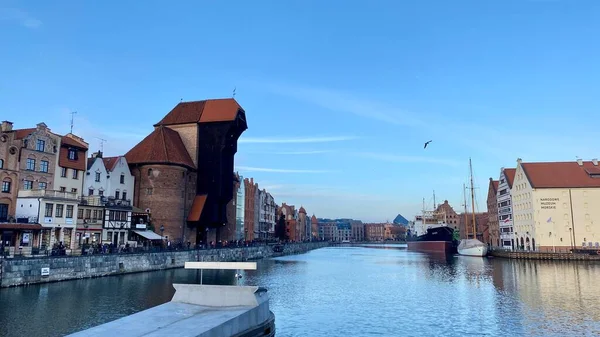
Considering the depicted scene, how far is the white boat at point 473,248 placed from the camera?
320 feet

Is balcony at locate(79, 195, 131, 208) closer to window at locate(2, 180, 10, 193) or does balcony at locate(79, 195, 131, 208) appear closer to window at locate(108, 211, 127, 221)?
window at locate(108, 211, 127, 221)

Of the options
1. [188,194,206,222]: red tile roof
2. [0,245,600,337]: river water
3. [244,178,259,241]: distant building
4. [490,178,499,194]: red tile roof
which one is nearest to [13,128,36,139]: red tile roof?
[0,245,600,337]: river water

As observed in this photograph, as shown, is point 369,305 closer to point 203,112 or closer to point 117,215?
point 117,215

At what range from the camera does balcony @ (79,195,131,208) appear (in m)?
55.6

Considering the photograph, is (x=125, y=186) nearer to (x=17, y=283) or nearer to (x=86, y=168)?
(x=86, y=168)

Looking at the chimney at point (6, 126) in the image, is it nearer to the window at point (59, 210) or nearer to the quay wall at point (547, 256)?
the window at point (59, 210)

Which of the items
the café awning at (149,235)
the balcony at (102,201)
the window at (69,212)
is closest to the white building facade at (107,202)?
the balcony at (102,201)

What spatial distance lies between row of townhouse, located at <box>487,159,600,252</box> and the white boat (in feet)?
28.2

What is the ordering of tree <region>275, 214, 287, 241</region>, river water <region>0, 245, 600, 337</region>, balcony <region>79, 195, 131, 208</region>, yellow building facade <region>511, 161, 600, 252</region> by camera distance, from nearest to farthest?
1. river water <region>0, 245, 600, 337</region>
2. balcony <region>79, 195, 131, 208</region>
3. yellow building facade <region>511, 161, 600, 252</region>
4. tree <region>275, 214, 287, 241</region>

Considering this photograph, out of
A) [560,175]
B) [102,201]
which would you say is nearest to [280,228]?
[560,175]

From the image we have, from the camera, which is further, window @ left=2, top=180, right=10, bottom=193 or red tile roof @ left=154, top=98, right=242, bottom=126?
red tile roof @ left=154, top=98, right=242, bottom=126

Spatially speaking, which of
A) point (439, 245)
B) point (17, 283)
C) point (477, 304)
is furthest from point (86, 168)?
point (439, 245)

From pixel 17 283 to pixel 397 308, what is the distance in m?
31.2

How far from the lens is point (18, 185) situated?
4850cm
